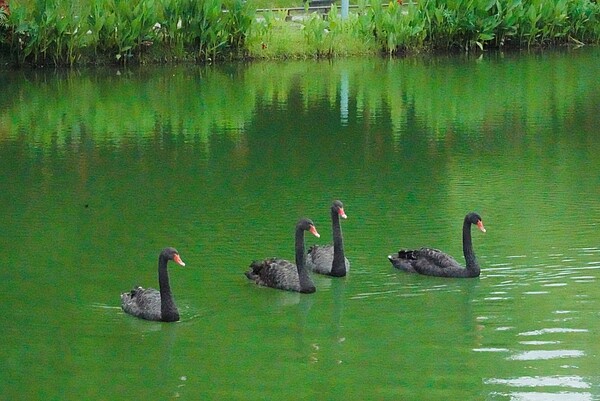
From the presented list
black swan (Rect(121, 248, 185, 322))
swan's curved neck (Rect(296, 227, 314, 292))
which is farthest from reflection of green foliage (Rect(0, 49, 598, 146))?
black swan (Rect(121, 248, 185, 322))

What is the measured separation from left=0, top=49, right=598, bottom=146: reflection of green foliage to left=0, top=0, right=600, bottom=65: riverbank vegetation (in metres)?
0.97

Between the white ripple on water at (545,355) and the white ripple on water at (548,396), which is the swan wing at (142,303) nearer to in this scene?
the white ripple on water at (545,355)

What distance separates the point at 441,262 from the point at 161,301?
2.10 metres

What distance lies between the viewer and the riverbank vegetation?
2355cm

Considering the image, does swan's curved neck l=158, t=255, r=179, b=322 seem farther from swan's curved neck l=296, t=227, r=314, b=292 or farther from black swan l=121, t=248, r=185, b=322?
swan's curved neck l=296, t=227, r=314, b=292

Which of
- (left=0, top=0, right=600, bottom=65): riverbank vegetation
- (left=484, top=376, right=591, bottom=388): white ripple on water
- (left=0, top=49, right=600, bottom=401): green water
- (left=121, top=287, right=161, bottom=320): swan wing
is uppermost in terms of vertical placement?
(left=0, top=0, right=600, bottom=65): riverbank vegetation

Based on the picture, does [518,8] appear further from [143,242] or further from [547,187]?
[143,242]

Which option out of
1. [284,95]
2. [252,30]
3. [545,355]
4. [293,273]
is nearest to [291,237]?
[293,273]

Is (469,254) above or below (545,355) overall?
above

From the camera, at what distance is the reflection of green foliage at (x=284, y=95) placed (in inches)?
680

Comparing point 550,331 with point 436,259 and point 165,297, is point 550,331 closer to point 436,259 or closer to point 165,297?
point 436,259

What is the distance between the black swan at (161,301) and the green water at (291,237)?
11 centimetres

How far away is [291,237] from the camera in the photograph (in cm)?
1052


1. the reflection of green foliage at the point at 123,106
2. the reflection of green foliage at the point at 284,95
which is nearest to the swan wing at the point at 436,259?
the reflection of green foliage at the point at 284,95
